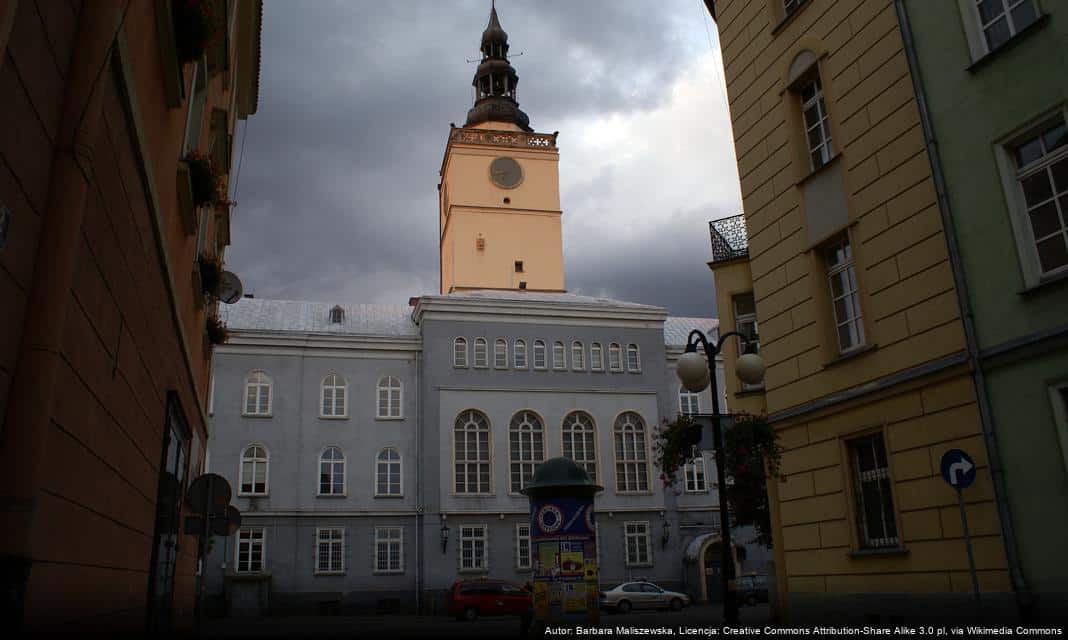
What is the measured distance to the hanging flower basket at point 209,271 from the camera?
15008 millimetres

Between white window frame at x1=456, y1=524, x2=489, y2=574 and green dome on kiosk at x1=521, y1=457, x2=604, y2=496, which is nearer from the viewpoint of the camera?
green dome on kiosk at x1=521, y1=457, x2=604, y2=496

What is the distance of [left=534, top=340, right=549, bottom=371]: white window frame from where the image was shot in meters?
44.7

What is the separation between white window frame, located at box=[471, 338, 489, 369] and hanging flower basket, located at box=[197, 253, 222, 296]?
28.3 meters

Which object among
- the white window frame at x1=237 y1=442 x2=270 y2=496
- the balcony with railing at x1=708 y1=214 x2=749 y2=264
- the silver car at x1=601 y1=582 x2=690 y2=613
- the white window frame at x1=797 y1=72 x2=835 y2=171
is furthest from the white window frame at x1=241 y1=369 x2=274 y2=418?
the white window frame at x1=797 y1=72 x2=835 y2=171

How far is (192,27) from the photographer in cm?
898

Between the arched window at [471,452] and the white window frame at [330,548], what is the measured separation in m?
6.01

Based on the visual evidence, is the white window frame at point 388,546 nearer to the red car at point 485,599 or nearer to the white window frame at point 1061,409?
the red car at point 485,599

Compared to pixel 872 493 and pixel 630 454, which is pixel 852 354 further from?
pixel 630 454

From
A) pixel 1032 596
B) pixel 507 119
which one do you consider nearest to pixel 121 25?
pixel 1032 596

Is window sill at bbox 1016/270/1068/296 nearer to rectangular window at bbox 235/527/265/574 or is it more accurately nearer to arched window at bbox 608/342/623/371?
rectangular window at bbox 235/527/265/574

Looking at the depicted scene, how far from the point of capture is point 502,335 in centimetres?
4469

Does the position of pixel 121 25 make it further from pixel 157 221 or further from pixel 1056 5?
pixel 1056 5

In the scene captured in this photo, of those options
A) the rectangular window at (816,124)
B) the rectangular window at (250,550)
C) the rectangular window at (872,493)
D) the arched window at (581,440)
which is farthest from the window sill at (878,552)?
the rectangular window at (250,550)

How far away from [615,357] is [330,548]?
1762 centimetres
